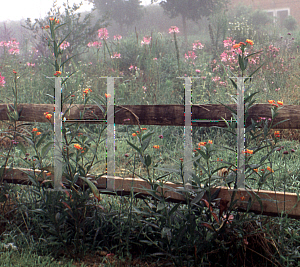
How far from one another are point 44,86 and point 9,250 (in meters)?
4.64

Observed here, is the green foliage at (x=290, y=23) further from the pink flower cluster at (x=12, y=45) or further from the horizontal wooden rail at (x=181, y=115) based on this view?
the horizontal wooden rail at (x=181, y=115)

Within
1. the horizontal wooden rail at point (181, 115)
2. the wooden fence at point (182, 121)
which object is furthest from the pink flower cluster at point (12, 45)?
the horizontal wooden rail at point (181, 115)

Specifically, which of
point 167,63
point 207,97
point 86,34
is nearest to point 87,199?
point 207,97

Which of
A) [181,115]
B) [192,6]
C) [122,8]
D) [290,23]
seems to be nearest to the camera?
[181,115]

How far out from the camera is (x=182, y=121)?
7.16 feet

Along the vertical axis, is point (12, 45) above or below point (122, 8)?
below

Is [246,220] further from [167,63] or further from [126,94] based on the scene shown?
[167,63]

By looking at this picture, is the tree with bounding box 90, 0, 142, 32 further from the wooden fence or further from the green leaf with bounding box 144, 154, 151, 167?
the green leaf with bounding box 144, 154, 151, 167

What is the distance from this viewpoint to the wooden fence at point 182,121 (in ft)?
6.04

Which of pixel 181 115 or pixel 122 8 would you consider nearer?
pixel 181 115

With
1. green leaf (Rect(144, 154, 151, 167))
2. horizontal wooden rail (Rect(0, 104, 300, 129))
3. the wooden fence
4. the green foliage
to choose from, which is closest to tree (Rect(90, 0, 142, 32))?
the green foliage

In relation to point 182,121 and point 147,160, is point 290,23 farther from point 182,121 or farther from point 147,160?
point 147,160

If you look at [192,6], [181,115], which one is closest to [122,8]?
[192,6]

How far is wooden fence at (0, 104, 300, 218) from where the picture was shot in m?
1.84
